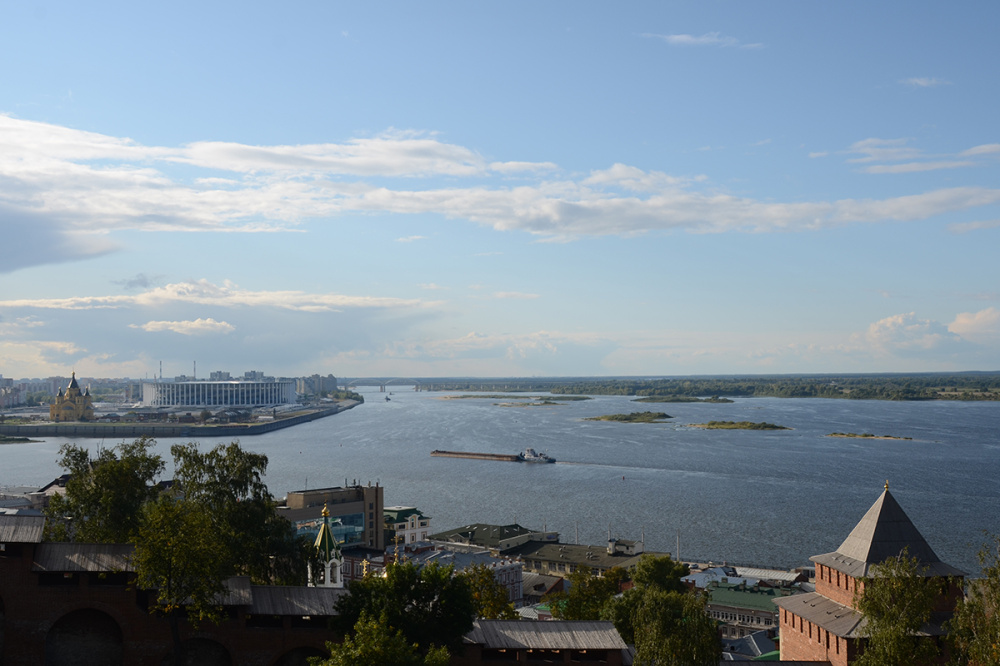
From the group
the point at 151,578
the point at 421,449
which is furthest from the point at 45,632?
the point at 421,449

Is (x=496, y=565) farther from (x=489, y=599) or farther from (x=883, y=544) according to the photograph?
(x=883, y=544)

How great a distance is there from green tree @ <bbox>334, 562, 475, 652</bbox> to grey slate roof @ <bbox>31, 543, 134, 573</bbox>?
14.3 ft

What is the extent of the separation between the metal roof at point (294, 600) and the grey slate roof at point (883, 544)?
38.2 feet

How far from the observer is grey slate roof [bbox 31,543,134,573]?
52.3ft

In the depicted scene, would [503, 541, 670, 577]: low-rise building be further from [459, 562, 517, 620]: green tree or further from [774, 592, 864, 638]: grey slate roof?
[774, 592, 864, 638]: grey slate roof

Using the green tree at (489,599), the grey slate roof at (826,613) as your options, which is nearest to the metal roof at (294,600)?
the green tree at (489,599)

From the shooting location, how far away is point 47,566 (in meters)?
15.9

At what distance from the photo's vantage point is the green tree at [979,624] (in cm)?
1494

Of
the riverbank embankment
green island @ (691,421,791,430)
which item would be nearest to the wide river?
green island @ (691,421,791,430)

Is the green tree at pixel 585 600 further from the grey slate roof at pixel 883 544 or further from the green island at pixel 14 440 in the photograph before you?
the green island at pixel 14 440

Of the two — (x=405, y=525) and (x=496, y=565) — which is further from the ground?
(x=496, y=565)

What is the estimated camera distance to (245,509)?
2305 centimetres

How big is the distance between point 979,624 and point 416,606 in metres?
10.5

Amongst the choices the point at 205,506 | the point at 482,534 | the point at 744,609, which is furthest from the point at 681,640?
the point at 482,534
